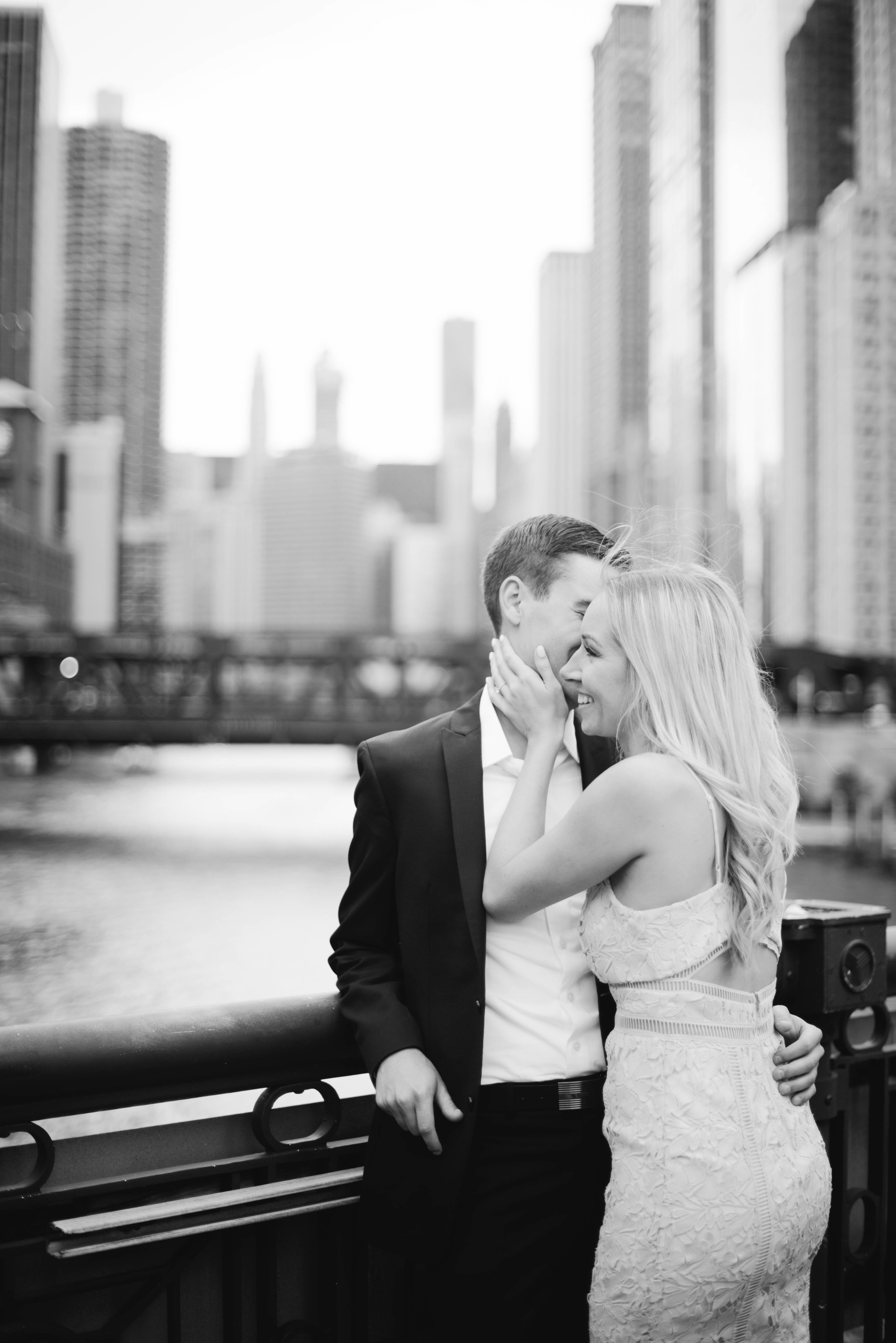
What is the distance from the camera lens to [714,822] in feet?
6.00

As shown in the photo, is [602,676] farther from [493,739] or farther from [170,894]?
[170,894]

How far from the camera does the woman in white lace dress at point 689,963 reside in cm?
179

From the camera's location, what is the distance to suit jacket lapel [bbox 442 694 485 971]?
2.03 metres

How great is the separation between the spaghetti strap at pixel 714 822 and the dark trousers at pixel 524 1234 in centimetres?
55

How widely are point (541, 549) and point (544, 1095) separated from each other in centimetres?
113

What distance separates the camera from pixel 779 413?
112 metres

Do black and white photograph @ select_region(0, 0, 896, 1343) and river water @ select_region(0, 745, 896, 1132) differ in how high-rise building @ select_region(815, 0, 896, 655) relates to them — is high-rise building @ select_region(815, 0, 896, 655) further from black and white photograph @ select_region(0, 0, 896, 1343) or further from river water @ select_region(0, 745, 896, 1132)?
river water @ select_region(0, 745, 896, 1132)

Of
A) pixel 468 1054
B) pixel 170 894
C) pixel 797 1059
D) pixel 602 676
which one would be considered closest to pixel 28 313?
pixel 170 894

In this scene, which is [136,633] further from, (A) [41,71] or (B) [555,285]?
(B) [555,285]

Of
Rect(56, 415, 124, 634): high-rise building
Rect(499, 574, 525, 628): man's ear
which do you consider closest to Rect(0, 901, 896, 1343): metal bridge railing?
Rect(499, 574, 525, 628): man's ear

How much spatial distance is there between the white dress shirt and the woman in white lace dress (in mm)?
156

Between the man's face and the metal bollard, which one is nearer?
the man's face

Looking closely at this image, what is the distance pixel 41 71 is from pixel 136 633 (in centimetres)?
8494

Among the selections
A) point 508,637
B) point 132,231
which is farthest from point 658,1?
point 508,637
